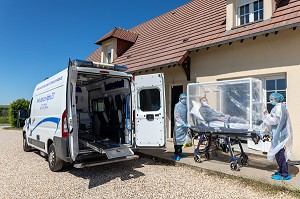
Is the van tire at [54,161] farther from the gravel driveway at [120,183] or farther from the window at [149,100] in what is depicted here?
the window at [149,100]

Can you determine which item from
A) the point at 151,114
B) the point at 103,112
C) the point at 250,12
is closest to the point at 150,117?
the point at 151,114

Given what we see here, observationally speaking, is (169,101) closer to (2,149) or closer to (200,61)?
(200,61)

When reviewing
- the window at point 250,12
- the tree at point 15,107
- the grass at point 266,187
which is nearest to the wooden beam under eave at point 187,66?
the window at point 250,12

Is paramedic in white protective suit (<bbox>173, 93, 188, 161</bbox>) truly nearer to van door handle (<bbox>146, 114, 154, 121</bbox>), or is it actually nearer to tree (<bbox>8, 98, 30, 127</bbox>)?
van door handle (<bbox>146, 114, 154, 121</bbox>)

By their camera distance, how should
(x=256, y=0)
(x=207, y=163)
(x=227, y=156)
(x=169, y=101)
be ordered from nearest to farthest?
1. (x=207, y=163)
2. (x=227, y=156)
3. (x=256, y=0)
4. (x=169, y=101)

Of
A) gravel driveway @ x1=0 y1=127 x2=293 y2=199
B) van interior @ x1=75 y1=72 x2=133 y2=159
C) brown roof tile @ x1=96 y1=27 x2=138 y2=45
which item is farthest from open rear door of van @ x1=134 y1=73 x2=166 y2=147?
brown roof tile @ x1=96 y1=27 x2=138 y2=45

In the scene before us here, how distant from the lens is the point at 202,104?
6.68m

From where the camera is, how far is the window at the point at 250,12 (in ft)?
25.8

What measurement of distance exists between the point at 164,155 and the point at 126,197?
3.14 metres

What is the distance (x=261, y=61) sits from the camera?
721cm

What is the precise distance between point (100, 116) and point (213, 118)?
4.38m

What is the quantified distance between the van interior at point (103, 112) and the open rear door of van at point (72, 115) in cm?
32

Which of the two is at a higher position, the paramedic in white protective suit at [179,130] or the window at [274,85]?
the window at [274,85]

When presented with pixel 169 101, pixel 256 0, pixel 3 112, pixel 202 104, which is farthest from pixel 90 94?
pixel 3 112
